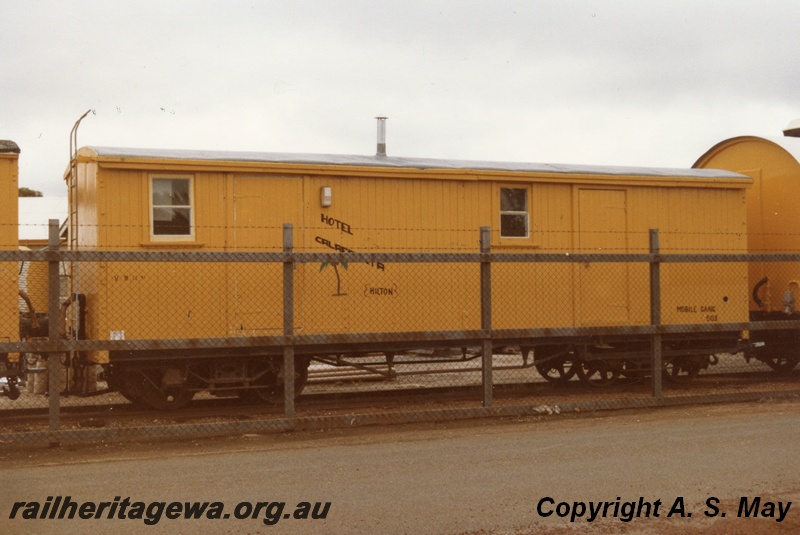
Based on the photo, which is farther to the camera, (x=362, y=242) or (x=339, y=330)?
(x=362, y=242)

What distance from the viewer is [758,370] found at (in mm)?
16453

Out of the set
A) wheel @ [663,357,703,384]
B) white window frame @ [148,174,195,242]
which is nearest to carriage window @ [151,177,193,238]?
white window frame @ [148,174,195,242]

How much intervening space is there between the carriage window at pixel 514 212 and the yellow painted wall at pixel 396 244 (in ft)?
0.39

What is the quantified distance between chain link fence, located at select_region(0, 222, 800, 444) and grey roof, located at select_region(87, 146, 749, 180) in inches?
37.6

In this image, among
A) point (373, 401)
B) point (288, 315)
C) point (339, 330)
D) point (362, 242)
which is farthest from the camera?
point (373, 401)

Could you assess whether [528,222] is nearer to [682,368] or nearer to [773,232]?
[682,368]

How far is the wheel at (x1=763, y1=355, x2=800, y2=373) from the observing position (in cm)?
1534

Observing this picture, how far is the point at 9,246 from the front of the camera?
10.5 meters

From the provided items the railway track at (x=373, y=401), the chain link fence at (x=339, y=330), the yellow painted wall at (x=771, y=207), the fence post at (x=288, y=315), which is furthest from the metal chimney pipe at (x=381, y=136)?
the yellow painted wall at (x=771, y=207)

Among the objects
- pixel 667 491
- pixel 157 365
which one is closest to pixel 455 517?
pixel 667 491

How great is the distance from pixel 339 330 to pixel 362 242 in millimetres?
1179

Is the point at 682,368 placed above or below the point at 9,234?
below

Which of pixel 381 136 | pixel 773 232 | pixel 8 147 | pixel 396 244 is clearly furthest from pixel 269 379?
pixel 773 232

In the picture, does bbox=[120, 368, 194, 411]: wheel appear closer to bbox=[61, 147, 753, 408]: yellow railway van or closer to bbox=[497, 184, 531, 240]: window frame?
bbox=[61, 147, 753, 408]: yellow railway van
